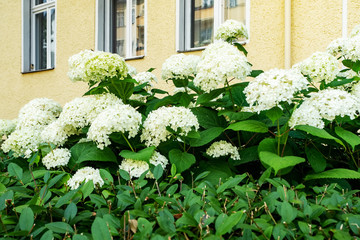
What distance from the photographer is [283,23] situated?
5090 millimetres

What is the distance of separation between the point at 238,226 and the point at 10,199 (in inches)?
27.8

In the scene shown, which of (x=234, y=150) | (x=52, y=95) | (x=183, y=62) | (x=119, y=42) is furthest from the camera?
(x=52, y=95)

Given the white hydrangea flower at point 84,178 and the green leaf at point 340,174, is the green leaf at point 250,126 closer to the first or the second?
the green leaf at point 340,174

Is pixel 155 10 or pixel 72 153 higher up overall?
pixel 155 10

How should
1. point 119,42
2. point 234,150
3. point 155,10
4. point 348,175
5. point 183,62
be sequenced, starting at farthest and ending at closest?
point 119,42, point 155,10, point 183,62, point 234,150, point 348,175

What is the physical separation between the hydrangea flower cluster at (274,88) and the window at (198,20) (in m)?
4.43

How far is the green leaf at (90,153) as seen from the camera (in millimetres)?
1779

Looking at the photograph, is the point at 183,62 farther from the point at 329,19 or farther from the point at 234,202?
the point at 329,19

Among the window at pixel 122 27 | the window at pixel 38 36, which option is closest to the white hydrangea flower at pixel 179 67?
the window at pixel 122 27

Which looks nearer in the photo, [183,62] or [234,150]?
[234,150]

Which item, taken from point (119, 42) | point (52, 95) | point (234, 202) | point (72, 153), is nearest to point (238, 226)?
point (234, 202)

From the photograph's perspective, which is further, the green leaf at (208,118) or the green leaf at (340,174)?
the green leaf at (208,118)

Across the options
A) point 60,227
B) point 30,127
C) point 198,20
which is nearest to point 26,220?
point 60,227

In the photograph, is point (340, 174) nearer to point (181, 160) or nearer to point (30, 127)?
point (181, 160)
